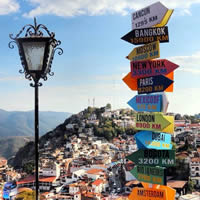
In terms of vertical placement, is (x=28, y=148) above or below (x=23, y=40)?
below

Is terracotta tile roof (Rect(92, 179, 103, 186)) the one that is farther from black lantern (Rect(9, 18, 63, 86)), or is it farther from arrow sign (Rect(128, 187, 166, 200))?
black lantern (Rect(9, 18, 63, 86))

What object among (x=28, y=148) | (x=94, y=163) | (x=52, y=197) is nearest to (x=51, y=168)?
(x=94, y=163)

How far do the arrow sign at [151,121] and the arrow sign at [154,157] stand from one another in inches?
18.1

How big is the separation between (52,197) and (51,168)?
800 cm

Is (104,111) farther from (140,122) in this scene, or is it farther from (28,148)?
(140,122)

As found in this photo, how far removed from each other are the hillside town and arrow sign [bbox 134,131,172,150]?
55.4ft

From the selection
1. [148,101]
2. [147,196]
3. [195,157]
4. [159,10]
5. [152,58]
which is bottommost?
[195,157]

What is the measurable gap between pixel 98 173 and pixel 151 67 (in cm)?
2625

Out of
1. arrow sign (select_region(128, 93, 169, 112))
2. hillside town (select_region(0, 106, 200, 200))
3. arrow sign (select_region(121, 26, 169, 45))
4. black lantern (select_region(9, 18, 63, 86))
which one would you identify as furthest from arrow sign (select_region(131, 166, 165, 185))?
hillside town (select_region(0, 106, 200, 200))

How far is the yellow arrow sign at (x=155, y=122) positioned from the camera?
5734 millimetres

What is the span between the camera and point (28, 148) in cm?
5981

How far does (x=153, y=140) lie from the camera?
5957mm

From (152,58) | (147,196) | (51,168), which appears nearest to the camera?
(147,196)

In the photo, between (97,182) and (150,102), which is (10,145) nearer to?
(97,182)
